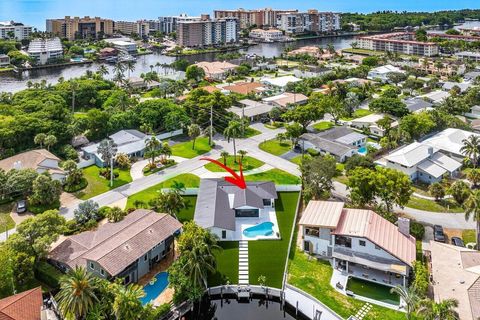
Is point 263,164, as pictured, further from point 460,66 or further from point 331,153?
point 460,66

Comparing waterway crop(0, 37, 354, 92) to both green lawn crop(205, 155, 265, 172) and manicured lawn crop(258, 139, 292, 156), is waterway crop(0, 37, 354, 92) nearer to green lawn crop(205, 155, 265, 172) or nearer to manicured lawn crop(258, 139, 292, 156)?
manicured lawn crop(258, 139, 292, 156)

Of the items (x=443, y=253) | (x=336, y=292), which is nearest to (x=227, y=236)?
(x=336, y=292)

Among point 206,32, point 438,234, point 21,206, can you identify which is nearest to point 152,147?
point 21,206

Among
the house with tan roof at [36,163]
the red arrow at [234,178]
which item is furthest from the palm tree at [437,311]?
the house with tan roof at [36,163]

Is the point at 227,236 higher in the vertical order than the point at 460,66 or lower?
lower

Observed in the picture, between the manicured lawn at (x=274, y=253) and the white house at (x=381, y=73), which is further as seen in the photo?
the white house at (x=381, y=73)

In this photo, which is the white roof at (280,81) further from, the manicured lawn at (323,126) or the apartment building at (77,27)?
the apartment building at (77,27)
